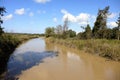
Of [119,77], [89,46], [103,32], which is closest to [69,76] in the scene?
[119,77]

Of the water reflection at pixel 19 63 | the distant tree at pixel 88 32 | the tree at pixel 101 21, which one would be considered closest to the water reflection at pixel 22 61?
the water reflection at pixel 19 63

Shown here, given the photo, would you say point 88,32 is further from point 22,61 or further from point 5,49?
point 22,61

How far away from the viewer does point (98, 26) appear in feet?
122

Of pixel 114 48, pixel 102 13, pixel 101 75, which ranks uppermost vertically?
pixel 102 13

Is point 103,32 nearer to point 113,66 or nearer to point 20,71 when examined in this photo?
point 113,66

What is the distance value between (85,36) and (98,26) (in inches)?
153

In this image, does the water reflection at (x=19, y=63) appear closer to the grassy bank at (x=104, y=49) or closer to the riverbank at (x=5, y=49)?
the riverbank at (x=5, y=49)

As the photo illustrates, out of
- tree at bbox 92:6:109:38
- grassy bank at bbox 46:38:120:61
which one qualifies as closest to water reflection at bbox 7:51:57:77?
grassy bank at bbox 46:38:120:61

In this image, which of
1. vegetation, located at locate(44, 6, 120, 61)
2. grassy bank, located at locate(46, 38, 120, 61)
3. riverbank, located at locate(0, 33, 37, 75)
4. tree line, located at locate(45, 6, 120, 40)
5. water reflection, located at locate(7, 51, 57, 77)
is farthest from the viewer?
tree line, located at locate(45, 6, 120, 40)

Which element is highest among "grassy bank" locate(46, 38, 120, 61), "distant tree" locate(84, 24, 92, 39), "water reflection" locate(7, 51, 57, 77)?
"distant tree" locate(84, 24, 92, 39)

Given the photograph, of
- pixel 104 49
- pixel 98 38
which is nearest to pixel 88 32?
pixel 98 38

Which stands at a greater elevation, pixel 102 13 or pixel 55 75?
pixel 102 13

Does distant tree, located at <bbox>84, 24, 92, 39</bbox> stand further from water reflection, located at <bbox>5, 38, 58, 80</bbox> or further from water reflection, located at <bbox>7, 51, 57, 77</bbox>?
water reflection, located at <bbox>7, 51, 57, 77</bbox>

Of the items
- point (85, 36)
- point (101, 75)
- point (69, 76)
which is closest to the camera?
point (69, 76)
